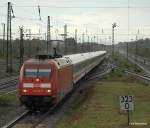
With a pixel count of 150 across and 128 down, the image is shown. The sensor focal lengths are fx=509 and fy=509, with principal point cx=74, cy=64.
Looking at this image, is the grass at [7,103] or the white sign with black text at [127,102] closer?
the white sign with black text at [127,102]

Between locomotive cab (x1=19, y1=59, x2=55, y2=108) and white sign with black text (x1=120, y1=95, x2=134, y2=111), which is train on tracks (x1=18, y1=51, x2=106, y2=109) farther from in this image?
white sign with black text (x1=120, y1=95, x2=134, y2=111)

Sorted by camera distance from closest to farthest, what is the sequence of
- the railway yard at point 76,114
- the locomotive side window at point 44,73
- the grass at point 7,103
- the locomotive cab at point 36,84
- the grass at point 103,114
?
the grass at point 103,114, the railway yard at point 76,114, the locomotive cab at point 36,84, the locomotive side window at point 44,73, the grass at point 7,103

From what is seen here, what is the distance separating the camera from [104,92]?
3509 cm

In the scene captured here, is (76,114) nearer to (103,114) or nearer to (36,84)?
(103,114)

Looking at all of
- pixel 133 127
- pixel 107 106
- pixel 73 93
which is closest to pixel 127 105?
pixel 133 127

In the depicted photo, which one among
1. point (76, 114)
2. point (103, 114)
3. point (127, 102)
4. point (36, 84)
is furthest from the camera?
point (36, 84)

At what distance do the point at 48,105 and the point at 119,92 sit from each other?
9728 millimetres

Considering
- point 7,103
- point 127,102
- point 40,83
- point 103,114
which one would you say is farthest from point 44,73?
point 127,102

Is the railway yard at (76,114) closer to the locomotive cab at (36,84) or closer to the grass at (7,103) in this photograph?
the grass at (7,103)

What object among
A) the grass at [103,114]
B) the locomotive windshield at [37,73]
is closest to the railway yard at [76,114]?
the grass at [103,114]

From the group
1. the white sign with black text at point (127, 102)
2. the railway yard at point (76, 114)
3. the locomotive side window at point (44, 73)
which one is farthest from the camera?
the locomotive side window at point (44, 73)

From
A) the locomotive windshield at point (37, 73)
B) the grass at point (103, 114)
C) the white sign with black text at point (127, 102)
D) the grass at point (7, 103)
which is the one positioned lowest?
the grass at point (7, 103)

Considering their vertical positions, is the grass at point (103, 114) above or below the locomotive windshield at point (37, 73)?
below

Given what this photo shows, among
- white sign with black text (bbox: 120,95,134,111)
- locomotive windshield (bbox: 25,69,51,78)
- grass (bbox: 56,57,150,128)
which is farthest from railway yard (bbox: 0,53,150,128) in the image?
locomotive windshield (bbox: 25,69,51,78)
